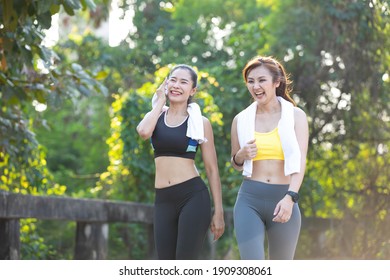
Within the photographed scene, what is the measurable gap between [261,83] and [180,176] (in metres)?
0.59

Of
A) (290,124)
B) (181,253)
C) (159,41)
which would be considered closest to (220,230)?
(181,253)

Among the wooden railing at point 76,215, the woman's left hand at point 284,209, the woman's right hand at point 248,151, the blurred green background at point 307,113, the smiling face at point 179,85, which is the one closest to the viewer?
the woman's left hand at point 284,209

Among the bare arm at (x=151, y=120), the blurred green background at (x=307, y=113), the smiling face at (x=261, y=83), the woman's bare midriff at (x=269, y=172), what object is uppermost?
the blurred green background at (x=307, y=113)

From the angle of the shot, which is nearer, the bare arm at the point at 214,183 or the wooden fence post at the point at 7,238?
the bare arm at the point at 214,183

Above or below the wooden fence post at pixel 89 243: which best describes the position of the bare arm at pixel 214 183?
below

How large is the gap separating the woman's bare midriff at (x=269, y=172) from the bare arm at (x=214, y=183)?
0.21 meters

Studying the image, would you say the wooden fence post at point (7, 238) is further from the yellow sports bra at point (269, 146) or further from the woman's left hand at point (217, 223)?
the yellow sports bra at point (269, 146)

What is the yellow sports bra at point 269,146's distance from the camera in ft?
14.6

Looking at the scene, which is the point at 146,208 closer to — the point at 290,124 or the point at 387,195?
the point at 387,195

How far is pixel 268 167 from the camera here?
176 inches

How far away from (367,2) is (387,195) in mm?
2313

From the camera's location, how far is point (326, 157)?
12609 mm

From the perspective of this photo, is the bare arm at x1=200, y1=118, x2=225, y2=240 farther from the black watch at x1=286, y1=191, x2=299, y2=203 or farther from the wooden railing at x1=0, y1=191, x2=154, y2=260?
the wooden railing at x1=0, y1=191, x2=154, y2=260

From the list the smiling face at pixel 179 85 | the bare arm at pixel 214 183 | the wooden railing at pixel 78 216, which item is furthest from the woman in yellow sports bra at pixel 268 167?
the wooden railing at pixel 78 216
